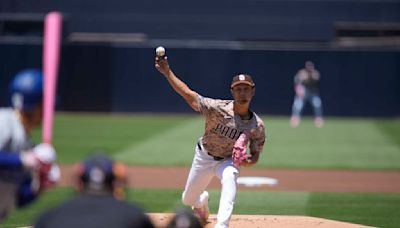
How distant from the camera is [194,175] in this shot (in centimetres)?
872

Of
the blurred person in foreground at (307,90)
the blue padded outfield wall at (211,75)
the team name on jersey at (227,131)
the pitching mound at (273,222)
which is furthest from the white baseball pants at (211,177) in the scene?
the blue padded outfield wall at (211,75)

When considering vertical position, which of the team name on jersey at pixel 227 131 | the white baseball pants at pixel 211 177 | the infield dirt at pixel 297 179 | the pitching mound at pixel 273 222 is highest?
the team name on jersey at pixel 227 131

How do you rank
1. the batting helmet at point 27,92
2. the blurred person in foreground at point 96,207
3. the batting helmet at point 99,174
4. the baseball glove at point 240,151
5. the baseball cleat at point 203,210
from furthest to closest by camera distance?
the baseball cleat at point 203,210
the baseball glove at point 240,151
the batting helmet at point 27,92
the batting helmet at point 99,174
the blurred person in foreground at point 96,207

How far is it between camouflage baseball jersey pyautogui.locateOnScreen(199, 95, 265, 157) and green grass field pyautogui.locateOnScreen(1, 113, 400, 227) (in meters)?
2.41

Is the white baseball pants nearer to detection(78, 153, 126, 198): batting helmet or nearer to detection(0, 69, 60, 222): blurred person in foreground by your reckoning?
detection(0, 69, 60, 222): blurred person in foreground

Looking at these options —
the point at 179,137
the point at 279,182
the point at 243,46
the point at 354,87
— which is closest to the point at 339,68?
the point at 354,87

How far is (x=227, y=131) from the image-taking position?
27.8 ft

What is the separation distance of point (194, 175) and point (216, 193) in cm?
434

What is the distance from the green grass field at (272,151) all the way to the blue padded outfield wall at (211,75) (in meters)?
0.87

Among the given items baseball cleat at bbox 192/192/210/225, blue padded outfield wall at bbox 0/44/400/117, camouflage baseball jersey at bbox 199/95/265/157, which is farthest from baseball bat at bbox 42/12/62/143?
blue padded outfield wall at bbox 0/44/400/117

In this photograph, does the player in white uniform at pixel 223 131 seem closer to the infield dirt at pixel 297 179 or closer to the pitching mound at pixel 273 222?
the pitching mound at pixel 273 222

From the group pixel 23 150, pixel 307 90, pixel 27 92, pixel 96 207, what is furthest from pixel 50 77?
pixel 307 90

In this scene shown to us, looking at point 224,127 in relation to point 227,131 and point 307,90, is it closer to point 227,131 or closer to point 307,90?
point 227,131

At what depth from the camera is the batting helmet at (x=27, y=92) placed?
5.06 meters
